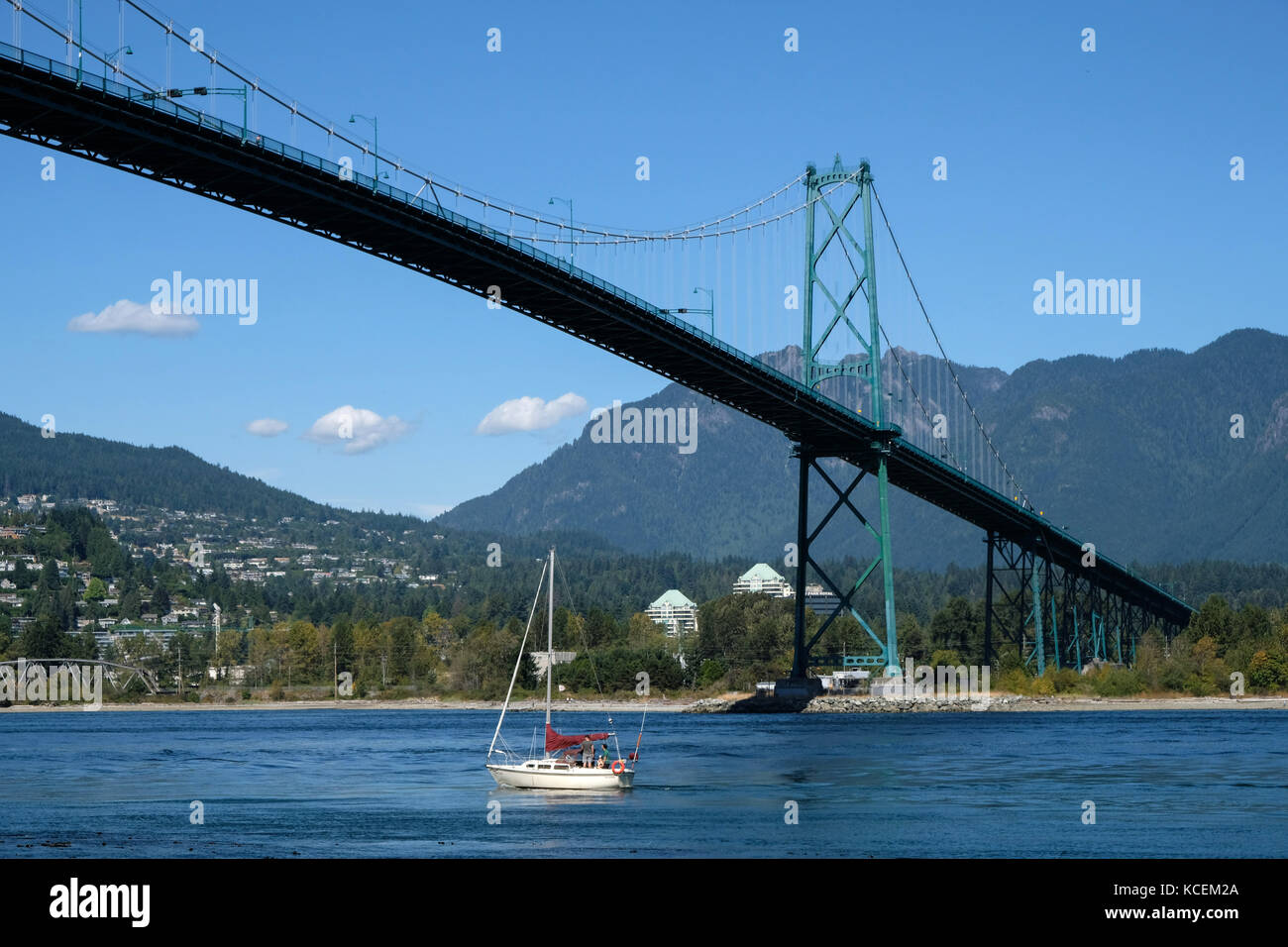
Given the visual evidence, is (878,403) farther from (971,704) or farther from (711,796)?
(711,796)

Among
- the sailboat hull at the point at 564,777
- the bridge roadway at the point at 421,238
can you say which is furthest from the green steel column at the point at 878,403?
the sailboat hull at the point at 564,777

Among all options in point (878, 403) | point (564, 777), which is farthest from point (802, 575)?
point (564, 777)

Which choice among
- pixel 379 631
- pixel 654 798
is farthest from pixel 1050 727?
pixel 379 631

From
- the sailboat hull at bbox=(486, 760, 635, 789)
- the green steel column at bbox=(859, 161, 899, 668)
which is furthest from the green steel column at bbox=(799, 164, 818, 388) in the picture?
the sailboat hull at bbox=(486, 760, 635, 789)

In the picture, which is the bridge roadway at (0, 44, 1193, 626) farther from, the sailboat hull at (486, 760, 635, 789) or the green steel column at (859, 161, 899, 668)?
the sailboat hull at (486, 760, 635, 789)
